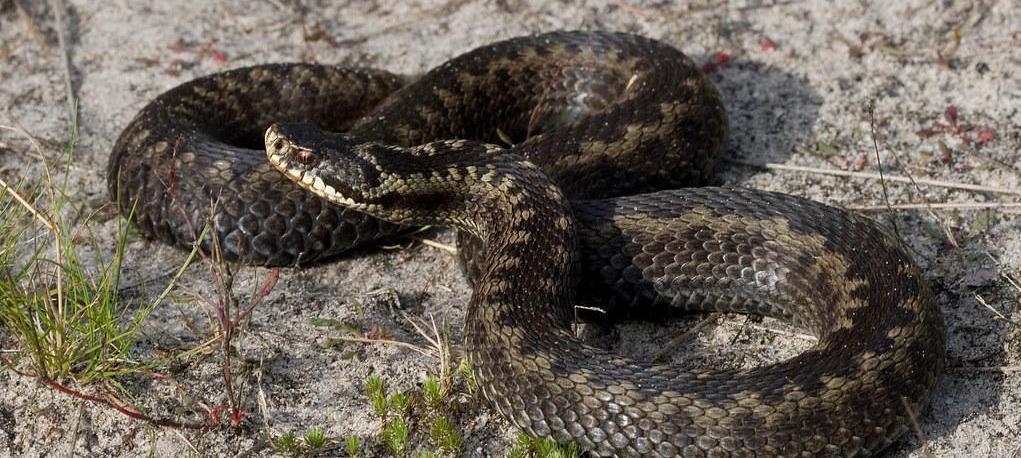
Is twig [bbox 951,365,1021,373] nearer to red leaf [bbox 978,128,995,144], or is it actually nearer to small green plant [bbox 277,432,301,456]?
red leaf [bbox 978,128,995,144]

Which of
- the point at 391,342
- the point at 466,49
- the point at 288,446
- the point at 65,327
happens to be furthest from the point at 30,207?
the point at 466,49

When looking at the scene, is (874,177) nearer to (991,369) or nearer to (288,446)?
(991,369)

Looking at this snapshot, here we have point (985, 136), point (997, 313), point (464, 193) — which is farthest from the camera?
→ point (985, 136)

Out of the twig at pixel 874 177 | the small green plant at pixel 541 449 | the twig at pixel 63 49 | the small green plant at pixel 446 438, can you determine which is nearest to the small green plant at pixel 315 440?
the small green plant at pixel 446 438

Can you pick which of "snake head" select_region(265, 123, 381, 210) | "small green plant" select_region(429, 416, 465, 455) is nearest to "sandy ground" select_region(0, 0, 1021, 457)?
"small green plant" select_region(429, 416, 465, 455)

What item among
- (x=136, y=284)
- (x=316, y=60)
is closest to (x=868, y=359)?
(x=136, y=284)

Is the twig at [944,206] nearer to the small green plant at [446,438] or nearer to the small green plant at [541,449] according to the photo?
the small green plant at [541,449]
